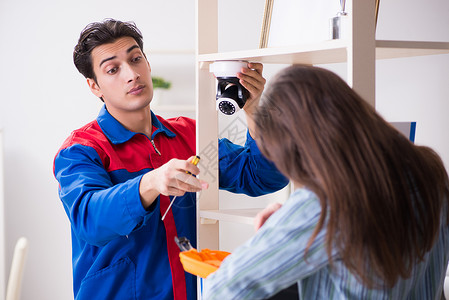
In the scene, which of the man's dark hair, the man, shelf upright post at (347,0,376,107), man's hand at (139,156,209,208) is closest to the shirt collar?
the man

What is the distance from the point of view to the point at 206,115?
1.29 metres

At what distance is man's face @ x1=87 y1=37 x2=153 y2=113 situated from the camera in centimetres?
143

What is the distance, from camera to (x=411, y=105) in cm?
175

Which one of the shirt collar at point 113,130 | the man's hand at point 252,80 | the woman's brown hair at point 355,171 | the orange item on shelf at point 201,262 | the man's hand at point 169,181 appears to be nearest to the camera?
the woman's brown hair at point 355,171

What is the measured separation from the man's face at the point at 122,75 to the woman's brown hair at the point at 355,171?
74cm

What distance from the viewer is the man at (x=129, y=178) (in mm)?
1145

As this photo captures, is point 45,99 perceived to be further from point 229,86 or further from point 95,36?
point 229,86

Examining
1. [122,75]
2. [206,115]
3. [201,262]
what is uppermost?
[122,75]

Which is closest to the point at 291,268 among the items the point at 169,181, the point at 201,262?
the point at 201,262

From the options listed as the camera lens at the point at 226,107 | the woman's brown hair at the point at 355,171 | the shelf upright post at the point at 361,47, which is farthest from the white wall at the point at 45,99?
the woman's brown hair at the point at 355,171

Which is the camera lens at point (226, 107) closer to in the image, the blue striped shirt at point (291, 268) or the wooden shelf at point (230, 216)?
the wooden shelf at point (230, 216)

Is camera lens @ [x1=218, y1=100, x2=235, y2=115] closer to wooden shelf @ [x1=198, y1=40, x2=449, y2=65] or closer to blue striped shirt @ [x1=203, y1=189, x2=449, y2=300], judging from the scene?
wooden shelf @ [x1=198, y1=40, x2=449, y2=65]

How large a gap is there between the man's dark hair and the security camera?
0.39 m

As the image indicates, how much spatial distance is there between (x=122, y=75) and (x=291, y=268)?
3.01 ft
